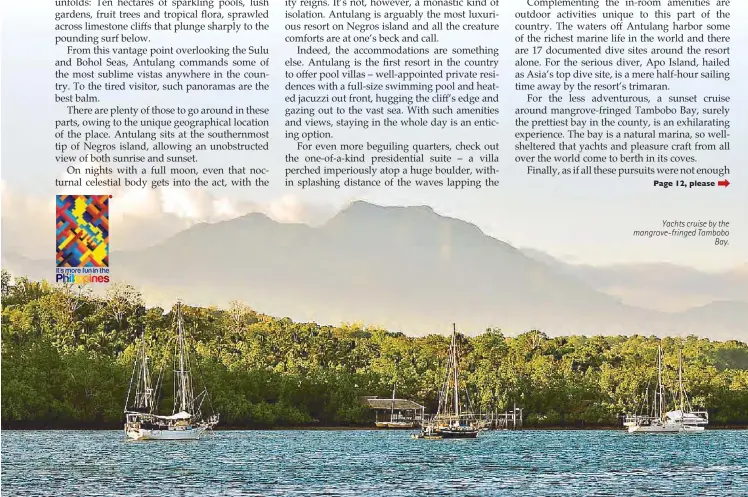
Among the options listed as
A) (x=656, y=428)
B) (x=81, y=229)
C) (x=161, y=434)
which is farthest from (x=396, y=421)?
(x=81, y=229)

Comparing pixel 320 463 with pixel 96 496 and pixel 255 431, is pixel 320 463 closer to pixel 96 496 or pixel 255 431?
pixel 96 496

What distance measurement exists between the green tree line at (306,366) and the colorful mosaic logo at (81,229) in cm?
3586

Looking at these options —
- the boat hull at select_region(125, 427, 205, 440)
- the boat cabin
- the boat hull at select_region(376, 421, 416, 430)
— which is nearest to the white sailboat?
the boat cabin

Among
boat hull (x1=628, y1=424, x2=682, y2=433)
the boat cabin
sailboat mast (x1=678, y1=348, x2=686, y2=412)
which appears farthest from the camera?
the boat cabin

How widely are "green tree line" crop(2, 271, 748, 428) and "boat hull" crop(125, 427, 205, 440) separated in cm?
991

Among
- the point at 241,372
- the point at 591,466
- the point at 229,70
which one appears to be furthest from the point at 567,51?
the point at 241,372

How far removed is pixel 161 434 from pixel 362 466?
56.5 ft

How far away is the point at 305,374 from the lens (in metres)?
72.4

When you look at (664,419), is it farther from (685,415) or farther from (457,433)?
(457,433)

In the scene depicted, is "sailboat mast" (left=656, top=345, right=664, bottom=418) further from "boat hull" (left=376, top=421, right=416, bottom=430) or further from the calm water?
"boat hull" (left=376, top=421, right=416, bottom=430)

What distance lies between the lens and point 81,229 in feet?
89.5

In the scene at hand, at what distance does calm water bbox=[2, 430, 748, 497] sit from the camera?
33406 mm

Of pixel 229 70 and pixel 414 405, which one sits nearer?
pixel 229 70

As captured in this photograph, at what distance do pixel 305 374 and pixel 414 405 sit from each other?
778 centimetres
